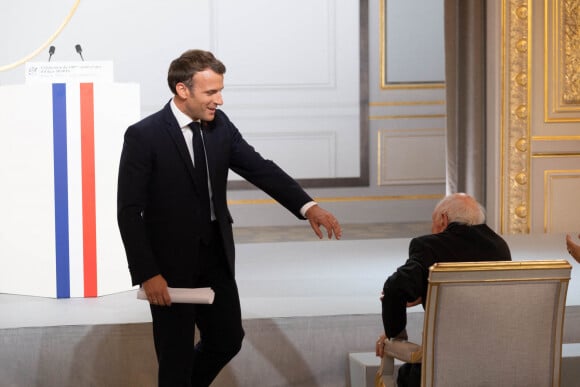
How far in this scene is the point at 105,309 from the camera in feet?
12.2

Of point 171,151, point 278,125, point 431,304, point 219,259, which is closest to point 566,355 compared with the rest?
point 431,304

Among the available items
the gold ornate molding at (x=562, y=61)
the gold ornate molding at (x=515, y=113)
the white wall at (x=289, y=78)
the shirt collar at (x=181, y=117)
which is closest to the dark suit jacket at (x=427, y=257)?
the shirt collar at (x=181, y=117)

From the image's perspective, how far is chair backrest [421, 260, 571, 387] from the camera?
7.91 ft

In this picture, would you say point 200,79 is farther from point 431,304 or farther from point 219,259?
point 431,304

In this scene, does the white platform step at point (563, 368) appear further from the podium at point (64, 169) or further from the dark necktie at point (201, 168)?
the podium at point (64, 169)

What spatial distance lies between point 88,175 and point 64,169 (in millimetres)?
97

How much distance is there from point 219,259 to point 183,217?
17cm

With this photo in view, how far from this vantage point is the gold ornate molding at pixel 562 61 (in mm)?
5562

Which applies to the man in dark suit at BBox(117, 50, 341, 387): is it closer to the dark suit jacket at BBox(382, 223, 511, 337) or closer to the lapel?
the lapel

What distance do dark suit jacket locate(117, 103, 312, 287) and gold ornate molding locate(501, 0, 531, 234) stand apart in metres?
3.17

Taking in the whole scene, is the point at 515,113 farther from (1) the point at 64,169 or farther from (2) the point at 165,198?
(2) the point at 165,198

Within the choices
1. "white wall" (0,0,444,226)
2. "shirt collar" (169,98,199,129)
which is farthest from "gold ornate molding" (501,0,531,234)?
"shirt collar" (169,98,199,129)

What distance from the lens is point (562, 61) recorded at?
559cm

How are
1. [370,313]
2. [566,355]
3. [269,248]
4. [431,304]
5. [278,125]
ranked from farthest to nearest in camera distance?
[278,125]
[269,248]
[370,313]
[566,355]
[431,304]
